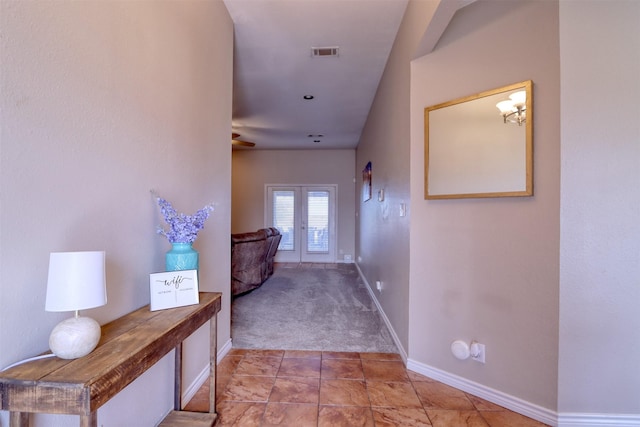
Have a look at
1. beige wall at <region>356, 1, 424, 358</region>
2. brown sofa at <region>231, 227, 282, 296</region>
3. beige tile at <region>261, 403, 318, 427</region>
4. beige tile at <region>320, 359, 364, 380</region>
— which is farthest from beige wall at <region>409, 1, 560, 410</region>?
brown sofa at <region>231, 227, 282, 296</region>

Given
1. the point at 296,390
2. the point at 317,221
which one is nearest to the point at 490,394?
the point at 296,390

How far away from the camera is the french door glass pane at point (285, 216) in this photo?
7.25 m

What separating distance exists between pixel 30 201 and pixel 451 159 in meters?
2.09

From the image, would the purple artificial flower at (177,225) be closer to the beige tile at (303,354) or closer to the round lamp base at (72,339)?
the round lamp base at (72,339)

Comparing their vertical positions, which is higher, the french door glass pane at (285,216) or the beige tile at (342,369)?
the french door glass pane at (285,216)

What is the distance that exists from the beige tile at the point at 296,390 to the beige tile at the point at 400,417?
0.38 m

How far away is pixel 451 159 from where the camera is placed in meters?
1.99

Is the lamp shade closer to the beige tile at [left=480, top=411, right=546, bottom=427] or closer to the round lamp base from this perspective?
the round lamp base

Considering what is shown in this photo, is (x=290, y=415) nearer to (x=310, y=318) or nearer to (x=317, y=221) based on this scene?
(x=310, y=318)

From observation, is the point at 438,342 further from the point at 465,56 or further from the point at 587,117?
the point at 465,56

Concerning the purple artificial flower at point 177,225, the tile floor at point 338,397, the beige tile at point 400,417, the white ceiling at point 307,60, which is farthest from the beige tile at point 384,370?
the white ceiling at point 307,60

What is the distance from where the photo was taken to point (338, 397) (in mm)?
1848

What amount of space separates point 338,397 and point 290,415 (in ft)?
1.08

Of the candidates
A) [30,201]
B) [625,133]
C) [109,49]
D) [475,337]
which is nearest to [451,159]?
[625,133]
